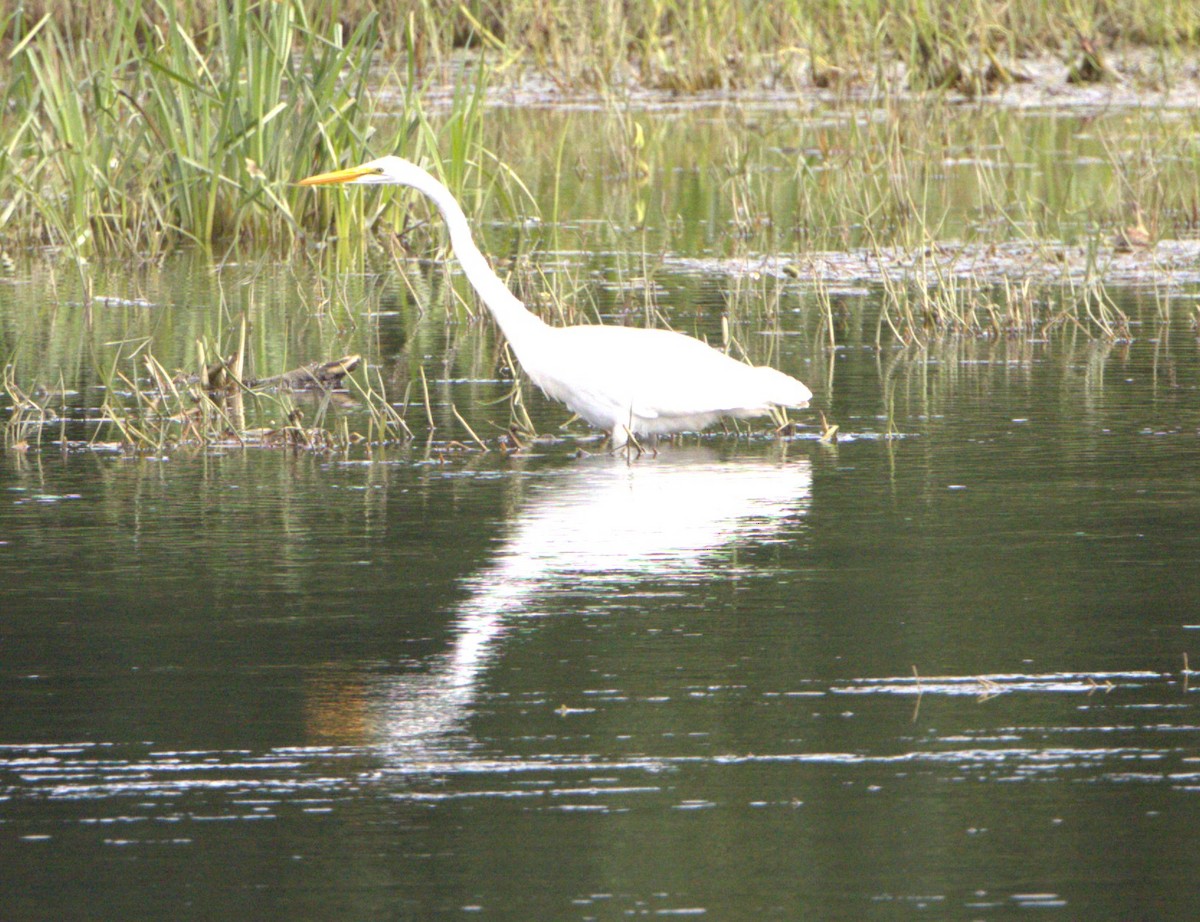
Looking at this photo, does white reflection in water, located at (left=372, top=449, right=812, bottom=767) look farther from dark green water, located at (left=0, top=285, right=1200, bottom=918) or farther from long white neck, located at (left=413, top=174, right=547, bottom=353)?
long white neck, located at (left=413, top=174, right=547, bottom=353)

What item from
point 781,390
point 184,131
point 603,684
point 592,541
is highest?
point 184,131

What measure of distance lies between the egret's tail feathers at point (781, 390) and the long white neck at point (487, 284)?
0.79 metres

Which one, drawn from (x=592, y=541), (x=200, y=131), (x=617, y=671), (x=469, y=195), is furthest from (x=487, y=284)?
(x=469, y=195)

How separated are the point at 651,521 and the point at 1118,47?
16.4 m

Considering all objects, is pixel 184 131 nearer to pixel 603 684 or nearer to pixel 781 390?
pixel 781 390

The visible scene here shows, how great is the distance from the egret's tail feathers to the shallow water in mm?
161

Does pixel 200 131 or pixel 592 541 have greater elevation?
pixel 200 131

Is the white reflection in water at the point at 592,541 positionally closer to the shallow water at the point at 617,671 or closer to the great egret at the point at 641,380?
the shallow water at the point at 617,671

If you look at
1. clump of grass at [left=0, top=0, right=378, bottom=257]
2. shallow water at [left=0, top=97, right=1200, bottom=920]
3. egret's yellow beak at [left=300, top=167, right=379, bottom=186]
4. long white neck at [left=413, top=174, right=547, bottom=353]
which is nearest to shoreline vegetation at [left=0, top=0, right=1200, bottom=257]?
clump of grass at [left=0, top=0, right=378, bottom=257]

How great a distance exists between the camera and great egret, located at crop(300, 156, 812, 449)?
7160mm

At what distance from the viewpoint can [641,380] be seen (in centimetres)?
714

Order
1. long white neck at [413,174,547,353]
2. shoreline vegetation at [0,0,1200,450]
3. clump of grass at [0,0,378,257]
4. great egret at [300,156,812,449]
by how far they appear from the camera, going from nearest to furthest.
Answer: great egret at [300,156,812,449], long white neck at [413,174,547,353], shoreline vegetation at [0,0,1200,450], clump of grass at [0,0,378,257]

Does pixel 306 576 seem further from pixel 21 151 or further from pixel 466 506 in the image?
pixel 21 151

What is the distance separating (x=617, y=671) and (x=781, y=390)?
2964mm
